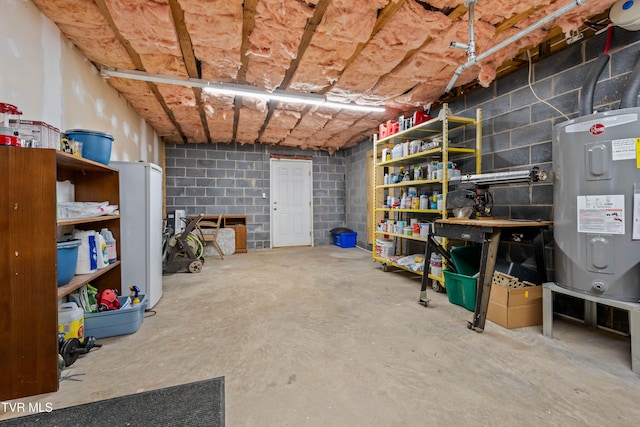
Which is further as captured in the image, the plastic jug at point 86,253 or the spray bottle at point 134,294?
the spray bottle at point 134,294

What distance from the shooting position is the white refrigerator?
2.38m

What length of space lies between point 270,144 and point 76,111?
3.93 m

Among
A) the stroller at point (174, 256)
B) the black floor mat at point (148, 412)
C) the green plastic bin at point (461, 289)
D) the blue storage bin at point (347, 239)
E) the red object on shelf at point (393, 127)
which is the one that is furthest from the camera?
the blue storage bin at point (347, 239)

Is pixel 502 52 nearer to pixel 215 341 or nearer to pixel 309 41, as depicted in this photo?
pixel 309 41

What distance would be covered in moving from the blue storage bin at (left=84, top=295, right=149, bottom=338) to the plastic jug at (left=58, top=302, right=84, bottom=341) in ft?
0.45

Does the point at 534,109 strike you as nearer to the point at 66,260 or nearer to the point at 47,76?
the point at 66,260

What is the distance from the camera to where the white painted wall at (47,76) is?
1.63m

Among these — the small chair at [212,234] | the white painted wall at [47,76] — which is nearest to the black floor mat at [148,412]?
the white painted wall at [47,76]

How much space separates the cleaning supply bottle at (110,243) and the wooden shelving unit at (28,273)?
2.89 feet

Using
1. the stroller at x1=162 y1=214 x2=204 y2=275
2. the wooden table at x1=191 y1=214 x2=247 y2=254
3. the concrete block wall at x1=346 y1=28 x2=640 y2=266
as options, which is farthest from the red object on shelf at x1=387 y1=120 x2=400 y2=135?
the wooden table at x1=191 y1=214 x2=247 y2=254

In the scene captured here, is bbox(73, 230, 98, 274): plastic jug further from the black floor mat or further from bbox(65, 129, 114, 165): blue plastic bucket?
the black floor mat

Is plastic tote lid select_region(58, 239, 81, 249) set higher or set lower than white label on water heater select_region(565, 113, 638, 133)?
lower

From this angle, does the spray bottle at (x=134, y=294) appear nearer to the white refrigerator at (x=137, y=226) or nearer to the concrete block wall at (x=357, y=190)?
the white refrigerator at (x=137, y=226)

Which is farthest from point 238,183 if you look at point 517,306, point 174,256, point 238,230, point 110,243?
point 517,306
